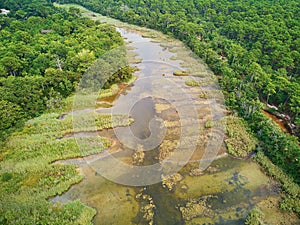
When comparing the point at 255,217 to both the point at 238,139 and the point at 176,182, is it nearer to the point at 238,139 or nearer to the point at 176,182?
the point at 176,182

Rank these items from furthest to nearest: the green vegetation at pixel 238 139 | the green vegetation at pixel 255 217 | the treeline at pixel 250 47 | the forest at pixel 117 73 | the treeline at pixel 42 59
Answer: the treeline at pixel 42 59 → the treeline at pixel 250 47 → the green vegetation at pixel 238 139 → the forest at pixel 117 73 → the green vegetation at pixel 255 217

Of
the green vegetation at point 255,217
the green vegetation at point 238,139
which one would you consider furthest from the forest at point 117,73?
the green vegetation at point 255,217

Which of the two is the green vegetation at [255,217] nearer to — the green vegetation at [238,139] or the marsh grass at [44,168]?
the green vegetation at [238,139]

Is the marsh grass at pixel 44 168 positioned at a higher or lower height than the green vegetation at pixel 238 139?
lower

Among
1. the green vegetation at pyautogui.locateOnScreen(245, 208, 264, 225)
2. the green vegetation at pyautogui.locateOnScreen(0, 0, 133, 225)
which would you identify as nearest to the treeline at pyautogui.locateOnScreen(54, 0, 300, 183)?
the green vegetation at pyautogui.locateOnScreen(245, 208, 264, 225)

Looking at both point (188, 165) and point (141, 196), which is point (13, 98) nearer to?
point (141, 196)

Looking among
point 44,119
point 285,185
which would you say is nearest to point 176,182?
point 285,185
